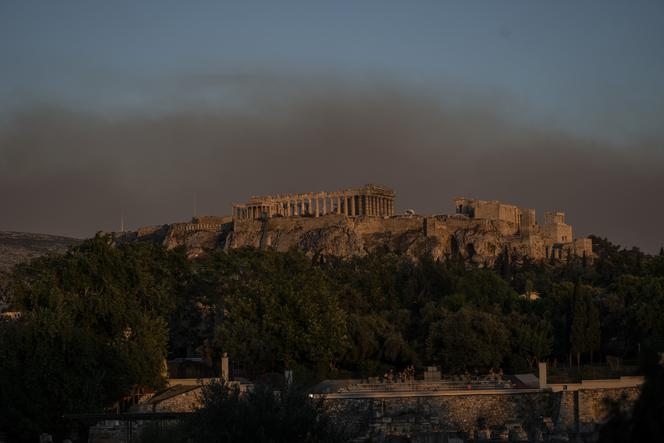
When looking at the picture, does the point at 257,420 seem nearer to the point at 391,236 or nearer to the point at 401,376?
the point at 401,376

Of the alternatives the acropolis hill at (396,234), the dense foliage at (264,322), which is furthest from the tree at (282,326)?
the acropolis hill at (396,234)

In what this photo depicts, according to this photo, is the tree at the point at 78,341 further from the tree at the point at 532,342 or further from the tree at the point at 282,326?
the tree at the point at 532,342

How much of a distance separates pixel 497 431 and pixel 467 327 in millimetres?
14854

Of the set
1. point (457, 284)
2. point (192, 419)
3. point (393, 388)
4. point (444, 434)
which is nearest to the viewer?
point (192, 419)

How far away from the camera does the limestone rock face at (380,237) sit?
8506 cm

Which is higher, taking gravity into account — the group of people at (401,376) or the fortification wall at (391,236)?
the fortification wall at (391,236)

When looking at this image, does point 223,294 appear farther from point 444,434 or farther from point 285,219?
point 285,219

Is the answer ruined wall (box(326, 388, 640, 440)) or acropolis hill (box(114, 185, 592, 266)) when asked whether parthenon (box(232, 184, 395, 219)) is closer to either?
acropolis hill (box(114, 185, 592, 266))

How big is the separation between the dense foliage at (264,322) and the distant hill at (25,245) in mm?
32185

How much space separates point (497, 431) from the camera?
101 ft

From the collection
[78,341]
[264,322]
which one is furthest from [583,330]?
[78,341]

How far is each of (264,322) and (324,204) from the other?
198 ft

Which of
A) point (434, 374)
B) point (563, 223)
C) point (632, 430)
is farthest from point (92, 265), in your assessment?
point (563, 223)

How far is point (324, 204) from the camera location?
104 m
